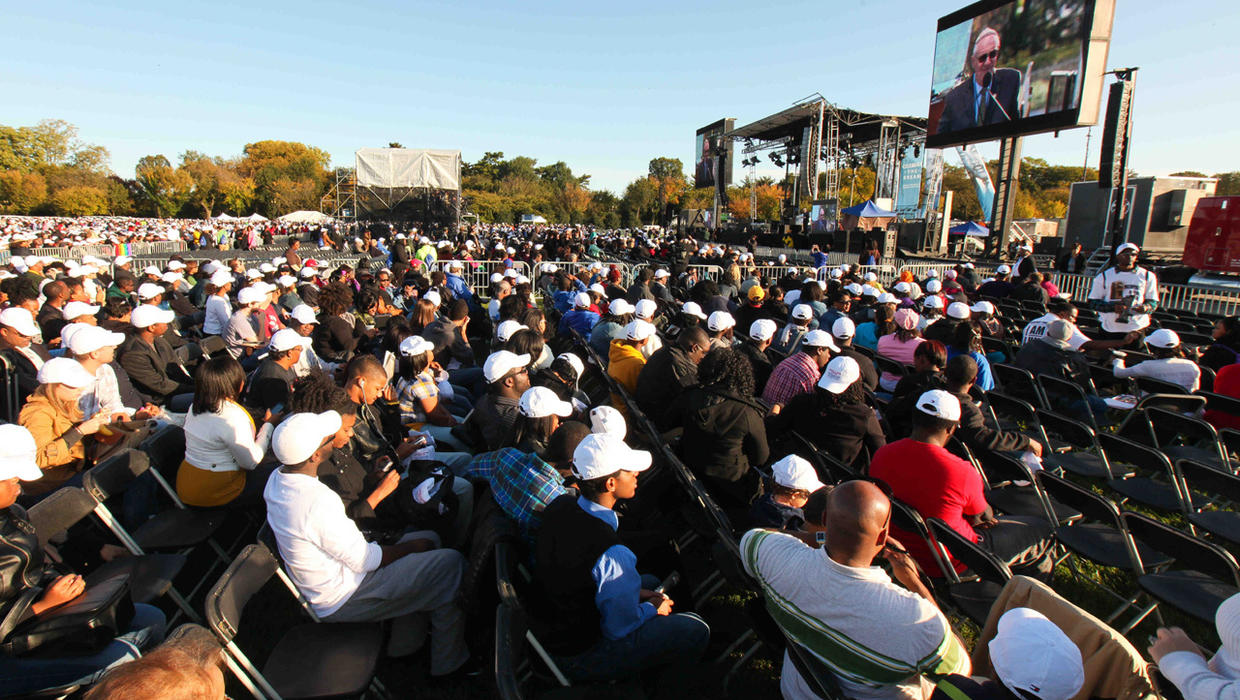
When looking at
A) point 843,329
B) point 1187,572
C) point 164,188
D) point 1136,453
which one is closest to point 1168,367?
point 1136,453

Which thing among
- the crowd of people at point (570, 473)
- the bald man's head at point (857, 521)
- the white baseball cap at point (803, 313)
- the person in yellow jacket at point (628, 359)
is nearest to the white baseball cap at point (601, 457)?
the crowd of people at point (570, 473)

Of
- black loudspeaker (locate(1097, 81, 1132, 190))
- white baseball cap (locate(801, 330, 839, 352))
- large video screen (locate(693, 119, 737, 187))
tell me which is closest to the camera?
white baseball cap (locate(801, 330, 839, 352))

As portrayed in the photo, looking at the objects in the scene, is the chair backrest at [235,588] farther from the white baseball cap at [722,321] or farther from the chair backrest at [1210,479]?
the chair backrest at [1210,479]

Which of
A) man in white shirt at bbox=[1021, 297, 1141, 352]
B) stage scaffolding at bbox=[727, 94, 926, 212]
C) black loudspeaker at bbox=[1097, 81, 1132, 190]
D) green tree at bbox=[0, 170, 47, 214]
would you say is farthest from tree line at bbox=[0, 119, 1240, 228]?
man in white shirt at bbox=[1021, 297, 1141, 352]

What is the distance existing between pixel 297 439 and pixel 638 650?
1.68 m

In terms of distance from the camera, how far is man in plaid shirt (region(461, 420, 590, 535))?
277 cm

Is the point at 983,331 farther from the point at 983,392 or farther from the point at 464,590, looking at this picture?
the point at 464,590

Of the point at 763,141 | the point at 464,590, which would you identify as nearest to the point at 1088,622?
the point at 464,590

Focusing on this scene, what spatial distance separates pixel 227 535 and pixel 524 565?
2.22m

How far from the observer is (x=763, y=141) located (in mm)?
39281

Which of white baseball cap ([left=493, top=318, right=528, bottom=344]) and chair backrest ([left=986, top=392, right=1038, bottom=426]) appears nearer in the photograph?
chair backrest ([left=986, top=392, right=1038, bottom=426])

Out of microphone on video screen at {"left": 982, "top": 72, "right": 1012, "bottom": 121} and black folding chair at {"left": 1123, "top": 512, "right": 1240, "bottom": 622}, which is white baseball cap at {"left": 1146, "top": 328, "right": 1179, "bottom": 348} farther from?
microphone on video screen at {"left": 982, "top": 72, "right": 1012, "bottom": 121}

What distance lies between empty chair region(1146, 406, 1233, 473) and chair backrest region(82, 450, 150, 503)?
668 centimetres

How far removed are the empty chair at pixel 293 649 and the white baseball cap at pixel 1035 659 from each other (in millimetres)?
2181
